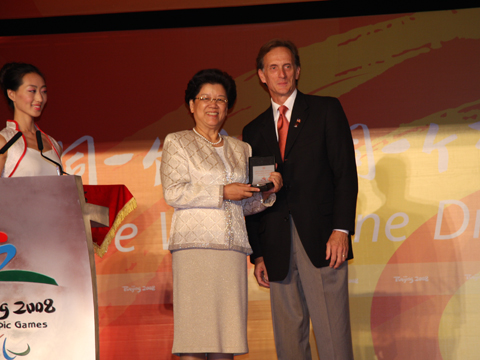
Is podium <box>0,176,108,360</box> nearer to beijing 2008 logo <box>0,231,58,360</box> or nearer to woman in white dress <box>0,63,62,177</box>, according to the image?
beijing 2008 logo <box>0,231,58,360</box>

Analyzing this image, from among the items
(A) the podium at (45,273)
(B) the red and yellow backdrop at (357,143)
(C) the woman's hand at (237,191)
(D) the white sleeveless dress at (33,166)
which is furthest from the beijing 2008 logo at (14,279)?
(B) the red and yellow backdrop at (357,143)

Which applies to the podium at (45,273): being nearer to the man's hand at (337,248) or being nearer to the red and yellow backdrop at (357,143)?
the man's hand at (337,248)

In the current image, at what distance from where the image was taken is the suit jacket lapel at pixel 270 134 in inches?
97.3

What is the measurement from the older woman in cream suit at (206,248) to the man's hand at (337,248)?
373mm

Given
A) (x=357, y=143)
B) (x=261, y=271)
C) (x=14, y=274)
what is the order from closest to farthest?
(x=14, y=274)
(x=261, y=271)
(x=357, y=143)

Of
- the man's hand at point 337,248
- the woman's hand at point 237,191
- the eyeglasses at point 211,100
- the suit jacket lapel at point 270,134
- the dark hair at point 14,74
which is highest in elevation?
the dark hair at point 14,74

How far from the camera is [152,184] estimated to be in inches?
142

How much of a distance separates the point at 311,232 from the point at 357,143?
1.38 metres

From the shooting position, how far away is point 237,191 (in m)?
2.17

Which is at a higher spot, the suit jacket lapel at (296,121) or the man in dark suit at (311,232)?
the suit jacket lapel at (296,121)

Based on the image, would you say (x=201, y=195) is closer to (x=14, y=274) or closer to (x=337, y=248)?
(x=337, y=248)

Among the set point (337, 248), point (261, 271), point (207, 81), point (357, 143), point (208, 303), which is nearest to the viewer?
point (208, 303)

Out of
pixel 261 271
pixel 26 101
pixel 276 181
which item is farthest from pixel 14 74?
pixel 261 271

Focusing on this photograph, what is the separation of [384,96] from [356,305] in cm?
153
